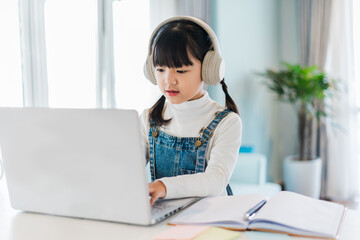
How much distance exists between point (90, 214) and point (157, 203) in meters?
0.17

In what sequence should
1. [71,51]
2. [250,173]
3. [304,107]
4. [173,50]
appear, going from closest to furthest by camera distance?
[173,50] < [71,51] < [250,173] < [304,107]

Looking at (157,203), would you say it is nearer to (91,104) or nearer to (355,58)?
(91,104)

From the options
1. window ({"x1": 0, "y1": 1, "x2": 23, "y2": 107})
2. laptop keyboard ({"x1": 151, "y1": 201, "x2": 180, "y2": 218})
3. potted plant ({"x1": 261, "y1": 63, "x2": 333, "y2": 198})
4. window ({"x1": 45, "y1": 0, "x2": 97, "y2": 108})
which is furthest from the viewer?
potted plant ({"x1": 261, "y1": 63, "x2": 333, "y2": 198})

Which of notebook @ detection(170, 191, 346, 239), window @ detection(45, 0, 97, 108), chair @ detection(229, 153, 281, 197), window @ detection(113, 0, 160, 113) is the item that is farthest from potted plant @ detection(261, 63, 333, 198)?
notebook @ detection(170, 191, 346, 239)

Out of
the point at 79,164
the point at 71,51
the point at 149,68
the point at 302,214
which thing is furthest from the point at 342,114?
the point at 79,164

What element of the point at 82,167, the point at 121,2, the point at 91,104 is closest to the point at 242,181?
the point at 91,104

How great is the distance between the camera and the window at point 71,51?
2.13 meters

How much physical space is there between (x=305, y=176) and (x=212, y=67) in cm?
262

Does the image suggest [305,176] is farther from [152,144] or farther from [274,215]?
[274,215]

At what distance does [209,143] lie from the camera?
127cm

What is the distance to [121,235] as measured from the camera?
0.79m

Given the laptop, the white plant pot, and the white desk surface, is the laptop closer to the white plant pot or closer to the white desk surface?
the white desk surface

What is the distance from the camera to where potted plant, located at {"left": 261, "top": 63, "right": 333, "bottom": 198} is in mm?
3482

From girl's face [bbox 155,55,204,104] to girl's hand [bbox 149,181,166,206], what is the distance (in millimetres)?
345
